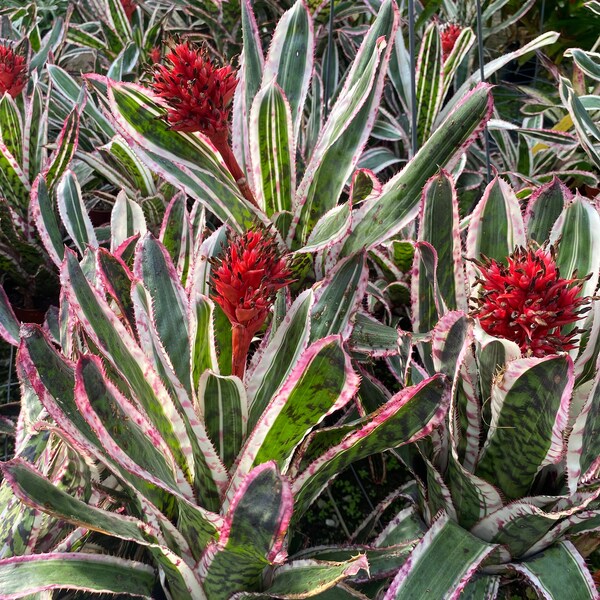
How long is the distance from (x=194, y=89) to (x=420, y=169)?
0.99 ft

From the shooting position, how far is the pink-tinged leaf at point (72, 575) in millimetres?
561

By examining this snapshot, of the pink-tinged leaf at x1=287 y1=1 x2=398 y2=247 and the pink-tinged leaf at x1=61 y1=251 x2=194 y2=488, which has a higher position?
the pink-tinged leaf at x1=287 y1=1 x2=398 y2=247

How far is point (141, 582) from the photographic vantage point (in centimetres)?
66

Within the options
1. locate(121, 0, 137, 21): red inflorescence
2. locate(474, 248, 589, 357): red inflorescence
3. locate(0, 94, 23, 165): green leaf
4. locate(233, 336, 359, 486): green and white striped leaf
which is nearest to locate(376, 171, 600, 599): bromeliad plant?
locate(474, 248, 589, 357): red inflorescence

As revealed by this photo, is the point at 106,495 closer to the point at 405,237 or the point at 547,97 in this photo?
the point at 405,237

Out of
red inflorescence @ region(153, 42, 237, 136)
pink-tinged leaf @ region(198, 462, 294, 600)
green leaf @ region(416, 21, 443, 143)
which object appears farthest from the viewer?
green leaf @ region(416, 21, 443, 143)

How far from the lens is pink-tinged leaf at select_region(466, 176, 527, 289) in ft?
2.52

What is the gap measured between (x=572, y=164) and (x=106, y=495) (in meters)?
1.41

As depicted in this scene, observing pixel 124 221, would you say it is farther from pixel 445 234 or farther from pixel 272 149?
pixel 445 234

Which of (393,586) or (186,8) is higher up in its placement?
(186,8)

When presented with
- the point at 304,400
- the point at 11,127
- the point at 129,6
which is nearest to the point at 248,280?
the point at 304,400

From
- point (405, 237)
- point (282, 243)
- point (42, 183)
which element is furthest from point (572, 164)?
point (42, 183)

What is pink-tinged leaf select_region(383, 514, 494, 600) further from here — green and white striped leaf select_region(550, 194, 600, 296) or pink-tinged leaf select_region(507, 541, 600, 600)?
green and white striped leaf select_region(550, 194, 600, 296)

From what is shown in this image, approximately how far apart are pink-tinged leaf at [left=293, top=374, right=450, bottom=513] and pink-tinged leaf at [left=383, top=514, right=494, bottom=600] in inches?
4.5
